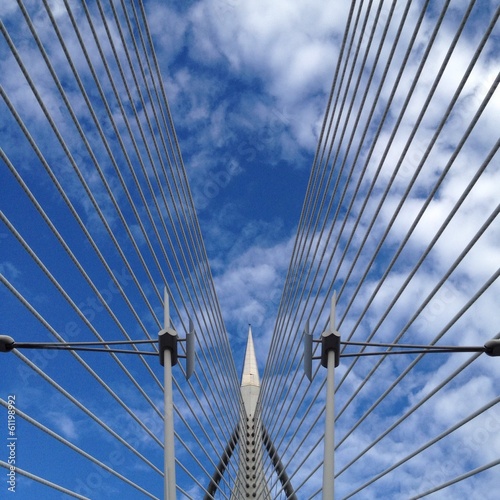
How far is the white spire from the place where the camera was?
3034 cm

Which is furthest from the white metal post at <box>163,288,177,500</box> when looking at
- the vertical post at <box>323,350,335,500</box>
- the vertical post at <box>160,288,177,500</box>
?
the vertical post at <box>323,350,335,500</box>

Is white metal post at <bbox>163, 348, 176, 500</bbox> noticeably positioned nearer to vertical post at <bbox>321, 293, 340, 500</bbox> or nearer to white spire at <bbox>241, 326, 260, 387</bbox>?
vertical post at <bbox>321, 293, 340, 500</bbox>

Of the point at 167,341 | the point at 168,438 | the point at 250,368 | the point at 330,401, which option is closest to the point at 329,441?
the point at 330,401

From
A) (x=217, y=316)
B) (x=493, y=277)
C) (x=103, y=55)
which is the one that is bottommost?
(x=493, y=277)

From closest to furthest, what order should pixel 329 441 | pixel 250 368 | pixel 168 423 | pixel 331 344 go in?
pixel 329 441, pixel 168 423, pixel 331 344, pixel 250 368

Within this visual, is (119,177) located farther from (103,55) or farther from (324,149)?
(324,149)

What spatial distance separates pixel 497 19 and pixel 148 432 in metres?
8.48

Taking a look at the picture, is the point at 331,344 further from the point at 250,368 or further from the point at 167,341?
the point at 250,368

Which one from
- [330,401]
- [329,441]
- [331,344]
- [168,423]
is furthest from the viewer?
[331,344]

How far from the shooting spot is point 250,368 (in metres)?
32.9

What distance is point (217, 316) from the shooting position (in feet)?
68.8

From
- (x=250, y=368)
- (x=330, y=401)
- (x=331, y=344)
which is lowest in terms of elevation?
(x=330, y=401)

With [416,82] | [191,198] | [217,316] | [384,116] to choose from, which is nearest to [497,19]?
[416,82]

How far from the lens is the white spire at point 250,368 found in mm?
30336
